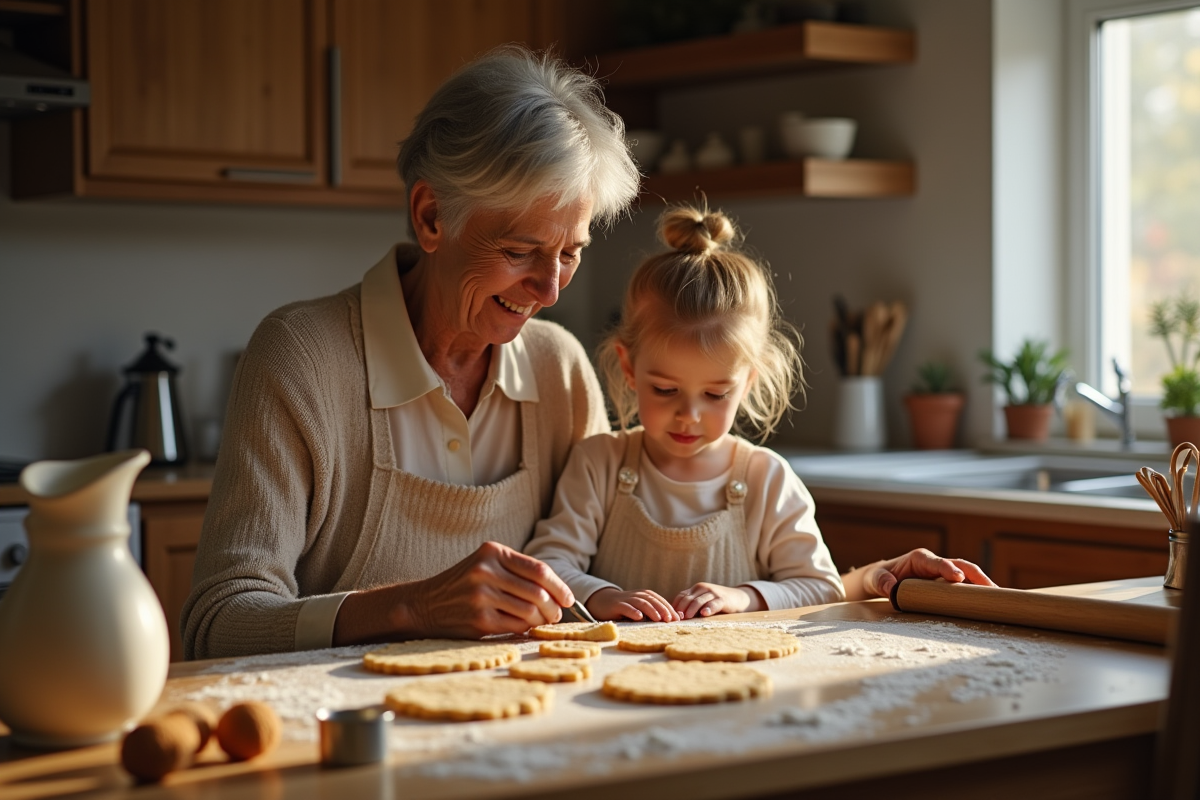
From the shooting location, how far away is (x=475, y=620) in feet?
4.90

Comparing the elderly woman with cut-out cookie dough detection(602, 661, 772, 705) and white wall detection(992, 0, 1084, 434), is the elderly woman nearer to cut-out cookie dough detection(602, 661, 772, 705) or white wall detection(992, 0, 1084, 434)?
cut-out cookie dough detection(602, 661, 772, 705)

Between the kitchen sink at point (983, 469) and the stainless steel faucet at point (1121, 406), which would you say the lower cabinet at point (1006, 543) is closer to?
the kitchen sink at point (983, 469)

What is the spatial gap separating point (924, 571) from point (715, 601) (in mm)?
257

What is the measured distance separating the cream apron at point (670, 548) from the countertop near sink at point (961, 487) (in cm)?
89

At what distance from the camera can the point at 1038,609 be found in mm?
1521

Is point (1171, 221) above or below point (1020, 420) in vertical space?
above

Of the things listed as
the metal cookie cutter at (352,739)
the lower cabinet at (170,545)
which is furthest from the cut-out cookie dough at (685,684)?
the lower cabinet at (170,545)

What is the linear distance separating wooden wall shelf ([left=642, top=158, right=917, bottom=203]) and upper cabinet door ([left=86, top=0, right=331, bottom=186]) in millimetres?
902

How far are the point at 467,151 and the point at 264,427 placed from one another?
428 millimetres

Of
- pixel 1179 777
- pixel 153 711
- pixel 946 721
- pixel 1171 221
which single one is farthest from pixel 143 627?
pixel 1171 221

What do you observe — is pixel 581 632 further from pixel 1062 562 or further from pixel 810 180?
pixel 810 180

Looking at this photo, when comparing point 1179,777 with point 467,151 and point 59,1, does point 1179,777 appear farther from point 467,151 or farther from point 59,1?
point 59,1

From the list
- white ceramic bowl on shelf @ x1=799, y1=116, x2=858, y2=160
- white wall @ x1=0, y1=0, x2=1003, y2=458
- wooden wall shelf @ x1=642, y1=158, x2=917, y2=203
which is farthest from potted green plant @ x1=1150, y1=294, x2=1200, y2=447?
white ceramic bowl on shelf @ x1=799, y1=116, x2=858, y2=160

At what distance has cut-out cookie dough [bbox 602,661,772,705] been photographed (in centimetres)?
120
